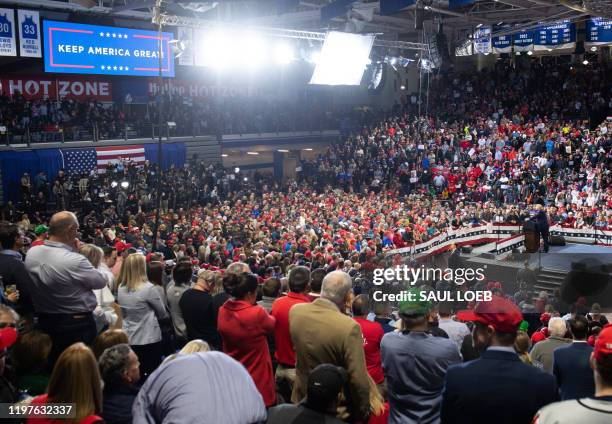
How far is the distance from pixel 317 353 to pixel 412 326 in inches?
21.3

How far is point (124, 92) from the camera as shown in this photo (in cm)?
2662

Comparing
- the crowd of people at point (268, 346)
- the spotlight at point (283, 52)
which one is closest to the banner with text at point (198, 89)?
the spotlight at point (283, 52)

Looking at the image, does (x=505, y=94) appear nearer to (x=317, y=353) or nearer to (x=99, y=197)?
(x=99, y=197)

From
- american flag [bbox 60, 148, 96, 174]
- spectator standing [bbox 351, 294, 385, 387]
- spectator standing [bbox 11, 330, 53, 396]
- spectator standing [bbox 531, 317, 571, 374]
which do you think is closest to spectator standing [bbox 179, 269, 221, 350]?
spectator standing [bbox 351, 294, 385, 387]

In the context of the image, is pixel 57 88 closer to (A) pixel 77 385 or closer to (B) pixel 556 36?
(B) pixel 556 36

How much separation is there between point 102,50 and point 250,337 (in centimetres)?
2182

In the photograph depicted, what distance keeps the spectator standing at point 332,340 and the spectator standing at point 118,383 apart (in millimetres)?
983

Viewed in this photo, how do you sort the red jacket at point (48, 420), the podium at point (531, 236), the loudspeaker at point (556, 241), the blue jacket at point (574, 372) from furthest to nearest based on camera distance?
the loudspeaker at point (556, 241) → the podium at point (531, 236) → the blue jacket at point (574, 372) → the red jacket at point (48, 420)

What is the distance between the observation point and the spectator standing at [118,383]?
2988 millimetres

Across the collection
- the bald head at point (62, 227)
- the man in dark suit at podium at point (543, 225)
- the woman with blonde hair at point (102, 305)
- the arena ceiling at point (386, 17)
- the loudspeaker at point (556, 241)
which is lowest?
the loudspeaker at point (556, 241)

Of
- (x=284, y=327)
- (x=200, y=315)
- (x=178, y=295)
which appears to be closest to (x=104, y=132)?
(x=178, y=295)

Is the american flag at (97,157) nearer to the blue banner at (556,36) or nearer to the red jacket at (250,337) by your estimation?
the blue banner at (556,36)

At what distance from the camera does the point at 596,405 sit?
7.72 ft

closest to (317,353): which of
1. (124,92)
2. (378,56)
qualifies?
(378,56)
